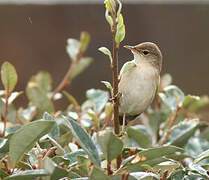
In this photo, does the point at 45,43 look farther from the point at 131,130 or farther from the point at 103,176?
the point at 103,176

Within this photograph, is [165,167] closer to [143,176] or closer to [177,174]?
[177,174]

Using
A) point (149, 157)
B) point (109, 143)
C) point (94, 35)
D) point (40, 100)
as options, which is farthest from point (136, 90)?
point (94, 35)

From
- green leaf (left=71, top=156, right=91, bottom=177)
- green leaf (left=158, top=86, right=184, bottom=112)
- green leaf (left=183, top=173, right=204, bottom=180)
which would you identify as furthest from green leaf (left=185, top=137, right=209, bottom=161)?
green leaf (left=71, top=156, right=91, bottom=177)

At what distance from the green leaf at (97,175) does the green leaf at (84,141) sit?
47mm

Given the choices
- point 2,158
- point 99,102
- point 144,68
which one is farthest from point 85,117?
point 2,158

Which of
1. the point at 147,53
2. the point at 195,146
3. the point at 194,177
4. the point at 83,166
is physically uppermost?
the point at 147,53

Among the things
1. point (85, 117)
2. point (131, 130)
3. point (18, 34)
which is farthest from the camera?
point (18, 34)

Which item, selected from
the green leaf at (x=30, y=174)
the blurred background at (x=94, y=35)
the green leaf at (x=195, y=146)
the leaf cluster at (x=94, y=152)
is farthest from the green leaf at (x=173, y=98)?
the blurred background at (x=94, y=35)

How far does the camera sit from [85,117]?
1.69 meters

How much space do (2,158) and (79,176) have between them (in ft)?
0.76

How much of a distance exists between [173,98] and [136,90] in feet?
0.55

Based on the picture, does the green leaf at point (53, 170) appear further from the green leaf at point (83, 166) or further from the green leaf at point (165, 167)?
the green leaf at point (165, 167)

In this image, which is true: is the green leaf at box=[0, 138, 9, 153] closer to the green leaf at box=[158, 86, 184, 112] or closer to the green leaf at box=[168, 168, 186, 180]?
the green leaf at box=[168, 168, 186, 180]

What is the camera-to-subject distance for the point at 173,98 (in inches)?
70.8
